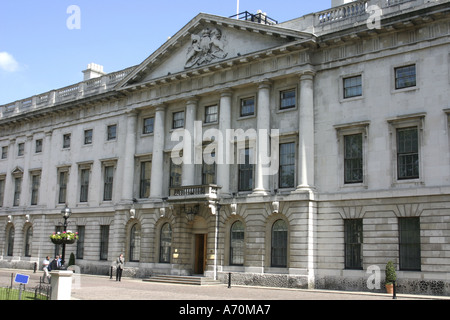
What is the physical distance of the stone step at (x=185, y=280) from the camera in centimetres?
3253

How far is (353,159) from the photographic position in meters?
30.4

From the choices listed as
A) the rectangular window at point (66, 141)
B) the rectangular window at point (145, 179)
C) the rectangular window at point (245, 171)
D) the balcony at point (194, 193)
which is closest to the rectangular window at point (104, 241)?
the rectangular window at point (145, 179)

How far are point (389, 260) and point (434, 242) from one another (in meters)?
2.49

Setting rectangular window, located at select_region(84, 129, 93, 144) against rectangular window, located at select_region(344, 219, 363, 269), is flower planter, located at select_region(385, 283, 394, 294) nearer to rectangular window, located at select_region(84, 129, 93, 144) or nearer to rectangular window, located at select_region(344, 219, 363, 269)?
rectangular window, located at select_region(344, 219, 363, 269)

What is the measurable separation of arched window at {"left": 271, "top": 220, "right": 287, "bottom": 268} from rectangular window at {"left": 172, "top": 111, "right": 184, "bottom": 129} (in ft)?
36.3

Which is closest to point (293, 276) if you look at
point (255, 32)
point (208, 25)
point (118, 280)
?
point (118, 280)

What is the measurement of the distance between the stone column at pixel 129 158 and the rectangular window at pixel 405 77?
66.9 feet

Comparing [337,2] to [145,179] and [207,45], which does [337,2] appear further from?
[145,179]

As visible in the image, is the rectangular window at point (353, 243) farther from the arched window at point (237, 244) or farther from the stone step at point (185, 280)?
the stone step at point (185, 280)

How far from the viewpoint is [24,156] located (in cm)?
5156

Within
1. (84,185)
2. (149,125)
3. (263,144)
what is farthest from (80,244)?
(263,144)

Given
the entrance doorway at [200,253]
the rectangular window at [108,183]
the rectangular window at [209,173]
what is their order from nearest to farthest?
the rectangular window at [209,173]
the entrance doorway at [200,253]
the rectangular window at [108,183]

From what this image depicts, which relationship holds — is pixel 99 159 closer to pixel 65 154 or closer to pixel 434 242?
pixel 65 154

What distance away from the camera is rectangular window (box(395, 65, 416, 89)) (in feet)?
94.3
